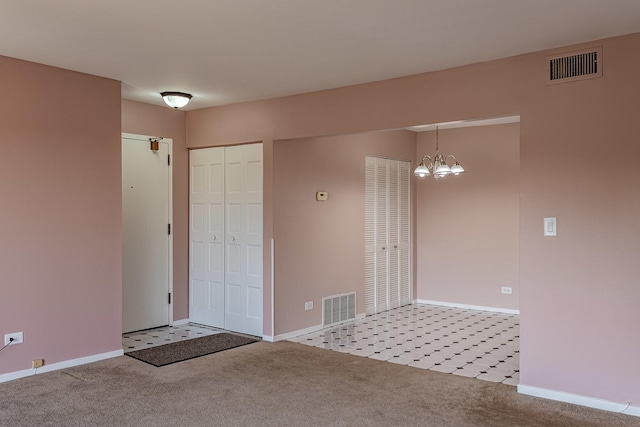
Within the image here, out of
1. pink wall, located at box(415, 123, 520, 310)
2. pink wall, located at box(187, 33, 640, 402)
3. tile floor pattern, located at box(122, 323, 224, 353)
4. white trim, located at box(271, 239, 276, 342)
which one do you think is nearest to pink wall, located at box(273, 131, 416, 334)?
white trim, located at box(271, 239, 276, 342)

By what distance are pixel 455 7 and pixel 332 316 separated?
163 inches

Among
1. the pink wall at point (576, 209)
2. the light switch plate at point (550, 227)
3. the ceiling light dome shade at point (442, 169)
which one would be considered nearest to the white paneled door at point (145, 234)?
the ceiling light dome shade at point (442, 169)

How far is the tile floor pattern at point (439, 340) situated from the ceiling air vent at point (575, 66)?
2.45 meters

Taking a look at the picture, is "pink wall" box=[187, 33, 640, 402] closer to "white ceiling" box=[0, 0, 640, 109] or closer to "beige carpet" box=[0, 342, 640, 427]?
"white ceiling" box=[0, 0, 640, 109]

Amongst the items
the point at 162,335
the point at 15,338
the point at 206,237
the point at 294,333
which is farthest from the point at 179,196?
the point at 15,338

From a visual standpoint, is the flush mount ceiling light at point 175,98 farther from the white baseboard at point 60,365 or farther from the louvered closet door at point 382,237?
the louvered closet door at point 382,237

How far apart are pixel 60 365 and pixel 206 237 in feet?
7.44

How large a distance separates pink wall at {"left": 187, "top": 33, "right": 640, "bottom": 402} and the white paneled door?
350cm

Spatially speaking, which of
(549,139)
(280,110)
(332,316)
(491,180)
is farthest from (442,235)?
(549,139)

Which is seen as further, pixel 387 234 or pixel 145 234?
pixel 387 234

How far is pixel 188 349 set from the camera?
5.23 metres

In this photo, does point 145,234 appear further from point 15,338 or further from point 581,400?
point 581,400

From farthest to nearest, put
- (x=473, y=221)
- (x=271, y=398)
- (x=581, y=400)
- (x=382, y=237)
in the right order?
(x=473, y=221), (x=382, y=237), (x=271, y=398), (x=581, y=400)

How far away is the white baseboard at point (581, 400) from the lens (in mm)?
3592
